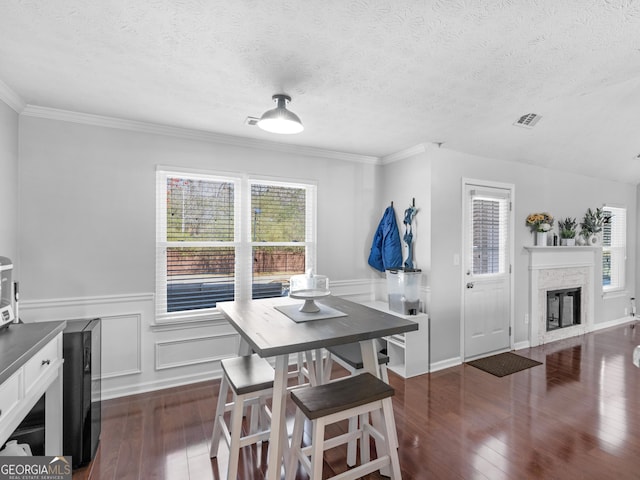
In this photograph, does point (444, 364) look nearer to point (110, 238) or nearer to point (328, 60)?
point (328, 60)

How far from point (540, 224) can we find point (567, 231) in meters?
0.80

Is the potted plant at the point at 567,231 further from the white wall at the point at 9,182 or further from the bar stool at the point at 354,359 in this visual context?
the white wall at the point at 9,182

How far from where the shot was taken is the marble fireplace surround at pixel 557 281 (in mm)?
4379

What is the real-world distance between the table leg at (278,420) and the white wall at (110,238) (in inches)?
72.6

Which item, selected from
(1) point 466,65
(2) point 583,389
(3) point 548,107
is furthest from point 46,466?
(3) point 548,107

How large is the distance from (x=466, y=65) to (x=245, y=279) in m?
2.71

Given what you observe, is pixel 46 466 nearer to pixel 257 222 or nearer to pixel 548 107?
pixel 257 222

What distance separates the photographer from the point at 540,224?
4348mm

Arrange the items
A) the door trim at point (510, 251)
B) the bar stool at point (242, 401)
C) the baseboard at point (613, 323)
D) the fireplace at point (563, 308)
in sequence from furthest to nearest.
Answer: the baseboard at point (613, 323) → the fireplace at point (563, 308) → the door trim at point (510, 251) → the bar stool at point (242, 401)

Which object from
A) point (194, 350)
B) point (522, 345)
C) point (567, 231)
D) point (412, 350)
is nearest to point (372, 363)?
point (412, 350)

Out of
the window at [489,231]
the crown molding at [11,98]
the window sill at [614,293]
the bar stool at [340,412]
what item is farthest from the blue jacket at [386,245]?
the window sill at [614,293]

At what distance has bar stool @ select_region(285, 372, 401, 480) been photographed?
1.55 m

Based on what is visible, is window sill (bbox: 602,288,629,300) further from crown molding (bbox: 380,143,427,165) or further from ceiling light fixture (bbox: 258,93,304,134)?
ceiling light fixture (bbox: 258,93,304,134)

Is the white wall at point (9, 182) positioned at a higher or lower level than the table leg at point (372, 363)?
higher
